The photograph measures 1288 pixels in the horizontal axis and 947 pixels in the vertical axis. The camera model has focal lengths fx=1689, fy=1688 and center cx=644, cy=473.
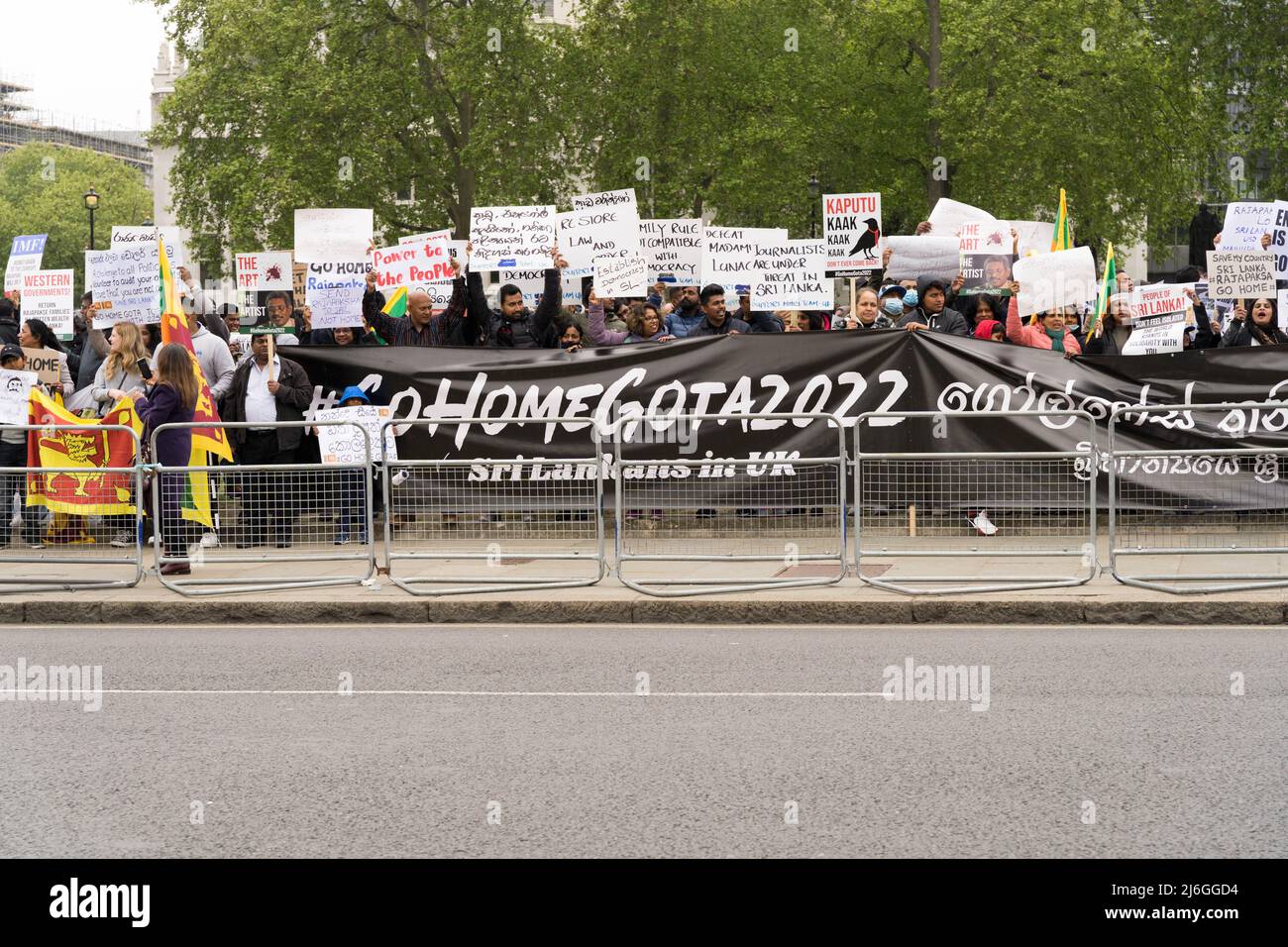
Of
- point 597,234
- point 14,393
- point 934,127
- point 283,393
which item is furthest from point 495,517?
point 934,127

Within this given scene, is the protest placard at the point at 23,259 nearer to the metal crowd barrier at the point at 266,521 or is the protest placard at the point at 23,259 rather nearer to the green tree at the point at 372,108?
the metal crowd barrier at the point at 266,521

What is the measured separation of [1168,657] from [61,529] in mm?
8324

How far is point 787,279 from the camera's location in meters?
16.0

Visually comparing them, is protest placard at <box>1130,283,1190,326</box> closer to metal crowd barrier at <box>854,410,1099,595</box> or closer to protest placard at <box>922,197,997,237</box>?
protest placard at <box>922,197,997,237</box>

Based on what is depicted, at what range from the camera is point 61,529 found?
1311 cm

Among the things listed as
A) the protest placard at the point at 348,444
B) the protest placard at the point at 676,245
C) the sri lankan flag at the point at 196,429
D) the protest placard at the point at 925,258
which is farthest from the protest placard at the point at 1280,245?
the sri lankan flag at the point at 196,429

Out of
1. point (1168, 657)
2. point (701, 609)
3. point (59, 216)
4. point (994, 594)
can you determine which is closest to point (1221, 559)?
point (994, 594)

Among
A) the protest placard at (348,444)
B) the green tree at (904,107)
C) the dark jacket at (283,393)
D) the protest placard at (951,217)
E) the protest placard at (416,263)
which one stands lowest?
the protest placard at (348,444)

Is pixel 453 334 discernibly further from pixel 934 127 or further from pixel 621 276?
pixel 934 127

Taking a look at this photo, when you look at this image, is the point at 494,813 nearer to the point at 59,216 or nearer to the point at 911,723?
the point at 911,723

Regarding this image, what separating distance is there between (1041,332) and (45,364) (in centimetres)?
946

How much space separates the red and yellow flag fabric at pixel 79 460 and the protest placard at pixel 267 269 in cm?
612

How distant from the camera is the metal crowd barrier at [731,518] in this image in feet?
39.7

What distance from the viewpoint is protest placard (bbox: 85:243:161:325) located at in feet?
50.7
